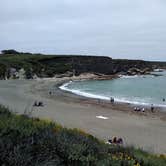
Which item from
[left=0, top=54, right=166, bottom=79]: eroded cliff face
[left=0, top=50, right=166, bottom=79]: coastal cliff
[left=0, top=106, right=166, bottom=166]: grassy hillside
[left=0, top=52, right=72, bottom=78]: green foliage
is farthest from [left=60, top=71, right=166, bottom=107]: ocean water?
[left=0, top=106, right=166, bottom=166]: grassy hillside

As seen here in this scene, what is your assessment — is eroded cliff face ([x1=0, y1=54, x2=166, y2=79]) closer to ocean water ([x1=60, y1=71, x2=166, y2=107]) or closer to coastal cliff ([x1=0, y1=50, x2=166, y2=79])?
coastal cliff ([x1=0, y1=50, x2=166, y2=79])

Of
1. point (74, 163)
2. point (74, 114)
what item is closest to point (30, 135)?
point (74, 163)

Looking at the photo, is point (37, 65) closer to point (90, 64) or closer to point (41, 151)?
point (90, 64)

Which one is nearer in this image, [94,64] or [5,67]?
[5,67]

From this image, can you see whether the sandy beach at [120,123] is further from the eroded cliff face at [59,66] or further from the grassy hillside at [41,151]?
the eroded cliff face at [59,66]

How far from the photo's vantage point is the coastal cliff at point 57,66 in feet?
355

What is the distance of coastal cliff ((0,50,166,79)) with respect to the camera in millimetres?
108062

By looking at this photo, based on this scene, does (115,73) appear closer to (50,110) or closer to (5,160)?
(50,110)

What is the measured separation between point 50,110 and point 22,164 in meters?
30.2

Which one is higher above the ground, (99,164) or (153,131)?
(99,164)

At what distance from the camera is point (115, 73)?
461ft

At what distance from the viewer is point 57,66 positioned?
129 metres

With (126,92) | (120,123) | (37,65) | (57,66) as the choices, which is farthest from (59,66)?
(120,123)

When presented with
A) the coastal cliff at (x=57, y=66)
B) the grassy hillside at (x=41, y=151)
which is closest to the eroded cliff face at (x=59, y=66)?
the coastal cliff at (x=57, y=66)
